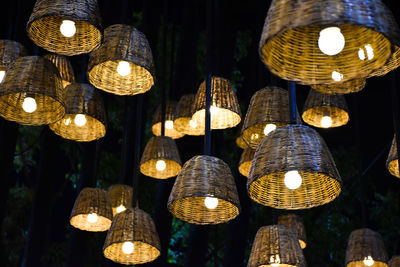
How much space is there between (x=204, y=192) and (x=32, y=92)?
87 centimetres

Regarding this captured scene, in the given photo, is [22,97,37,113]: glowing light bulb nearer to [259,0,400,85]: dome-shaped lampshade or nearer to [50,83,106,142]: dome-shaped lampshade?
[50,83,106,142]: dome-shaped lampshade

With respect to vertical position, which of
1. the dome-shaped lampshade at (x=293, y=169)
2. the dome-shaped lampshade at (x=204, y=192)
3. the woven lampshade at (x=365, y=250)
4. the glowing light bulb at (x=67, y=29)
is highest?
the glowing light bulb at (x=67, y=29)

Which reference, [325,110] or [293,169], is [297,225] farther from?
[293,169]

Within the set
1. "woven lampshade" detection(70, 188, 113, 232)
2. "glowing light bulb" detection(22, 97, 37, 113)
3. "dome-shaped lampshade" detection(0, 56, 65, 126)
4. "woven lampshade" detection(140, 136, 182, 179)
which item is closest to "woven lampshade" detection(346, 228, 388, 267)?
"woven lampshade" detection(140, 136, 182, 179)

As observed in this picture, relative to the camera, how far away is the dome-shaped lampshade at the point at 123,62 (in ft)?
8.04

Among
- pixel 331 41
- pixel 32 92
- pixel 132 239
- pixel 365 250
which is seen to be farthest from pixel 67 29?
pixel 365 250

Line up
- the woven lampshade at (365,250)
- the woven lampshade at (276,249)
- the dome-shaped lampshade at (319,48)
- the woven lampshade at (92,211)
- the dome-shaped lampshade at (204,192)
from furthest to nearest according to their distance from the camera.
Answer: the woven lampshade at (365,250), the woven lampshade at (92,211), the woven lampshade at (276,249), the dome-shaped lampshade at (204,192), the dome-shaped lampshade at (319,48)

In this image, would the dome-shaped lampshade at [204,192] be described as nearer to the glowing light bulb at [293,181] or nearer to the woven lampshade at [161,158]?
the glowing light bulb at [293,181]

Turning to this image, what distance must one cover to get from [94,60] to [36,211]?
1925 millimetres

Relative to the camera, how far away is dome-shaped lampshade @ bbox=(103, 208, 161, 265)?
2883mm

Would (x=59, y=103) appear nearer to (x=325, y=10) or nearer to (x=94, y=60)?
(x=94, y=60)

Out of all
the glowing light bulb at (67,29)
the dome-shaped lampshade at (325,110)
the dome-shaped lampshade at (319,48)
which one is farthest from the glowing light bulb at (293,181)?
the dome-shaped lampshade at (325,110)

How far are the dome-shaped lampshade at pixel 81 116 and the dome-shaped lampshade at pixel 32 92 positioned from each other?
325mm

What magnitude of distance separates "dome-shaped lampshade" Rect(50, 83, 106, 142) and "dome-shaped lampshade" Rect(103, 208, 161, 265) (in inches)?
19.0
